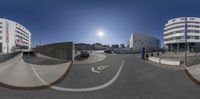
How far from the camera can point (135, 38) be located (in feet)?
213

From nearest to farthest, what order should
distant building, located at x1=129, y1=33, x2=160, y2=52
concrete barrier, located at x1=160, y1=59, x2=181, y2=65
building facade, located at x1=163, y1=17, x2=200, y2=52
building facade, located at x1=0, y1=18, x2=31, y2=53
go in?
concrete barrier, located at x1=160, y1=59, x2=181, y2=65
distant building, located at x1=129, y1=33, x2=160, y2=52
building facade, located at x1=163, y1=17, x2=200, y2=52
building facade, located at x1=0, y1=18, x2=31, y2=53

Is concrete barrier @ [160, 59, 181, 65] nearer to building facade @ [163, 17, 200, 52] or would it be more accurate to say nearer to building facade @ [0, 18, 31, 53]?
building facade @ [163, 17, 200, 52]

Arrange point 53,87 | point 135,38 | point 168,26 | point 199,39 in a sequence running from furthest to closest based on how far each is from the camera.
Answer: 1. point 168,26
2. point 199,39
3. point 135,38
4. point 53,87

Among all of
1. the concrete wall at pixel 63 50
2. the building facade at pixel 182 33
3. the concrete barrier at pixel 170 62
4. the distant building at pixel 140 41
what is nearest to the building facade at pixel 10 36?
the distant building at pixel 140 41

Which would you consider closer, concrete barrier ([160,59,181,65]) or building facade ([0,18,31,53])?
concrete barrier ([160,59,181,65])

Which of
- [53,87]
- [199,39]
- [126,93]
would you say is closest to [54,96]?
[53,87]

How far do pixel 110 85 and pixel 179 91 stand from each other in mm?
3290

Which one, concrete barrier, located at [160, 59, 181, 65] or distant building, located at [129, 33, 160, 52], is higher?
distant building, located at [129, 33, 160, 52]

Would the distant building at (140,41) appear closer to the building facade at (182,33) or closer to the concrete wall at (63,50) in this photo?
the building facade at (182,33)

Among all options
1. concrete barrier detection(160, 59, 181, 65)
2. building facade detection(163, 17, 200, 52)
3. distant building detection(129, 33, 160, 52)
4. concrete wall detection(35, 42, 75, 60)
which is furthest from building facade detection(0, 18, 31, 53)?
building facade detection(163, 17, 200, 52)

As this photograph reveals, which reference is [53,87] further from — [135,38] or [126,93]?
[135,38]

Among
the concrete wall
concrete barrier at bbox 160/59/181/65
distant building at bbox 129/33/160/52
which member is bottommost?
concrete barrier at bbox 160/59/181/65

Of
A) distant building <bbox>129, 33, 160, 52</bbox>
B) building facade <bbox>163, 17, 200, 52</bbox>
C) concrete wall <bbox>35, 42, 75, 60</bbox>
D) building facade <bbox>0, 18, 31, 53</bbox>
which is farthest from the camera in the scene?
building facade <bbox>0, 18, 31, 53</bbox>

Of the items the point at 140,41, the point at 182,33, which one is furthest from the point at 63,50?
the point at 182,33
